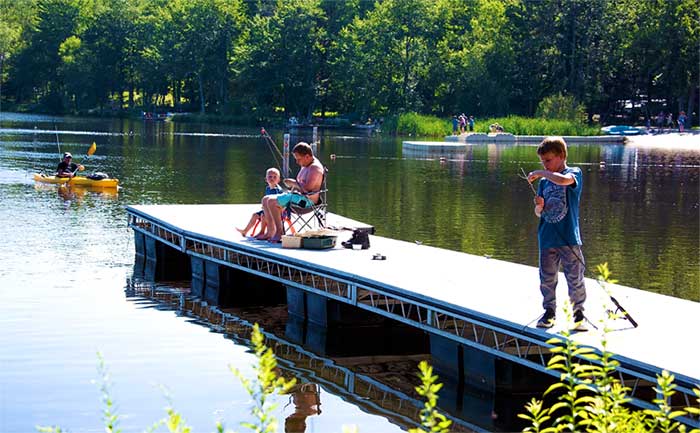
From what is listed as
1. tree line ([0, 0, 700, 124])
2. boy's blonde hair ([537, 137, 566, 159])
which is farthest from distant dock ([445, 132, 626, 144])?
boy's blonde hair ([537, 137, 566, 159])

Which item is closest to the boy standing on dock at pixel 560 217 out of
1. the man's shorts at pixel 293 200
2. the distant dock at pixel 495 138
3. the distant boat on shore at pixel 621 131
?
the man's shorts at pixel 293 200

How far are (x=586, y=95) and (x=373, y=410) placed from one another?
7030 cm

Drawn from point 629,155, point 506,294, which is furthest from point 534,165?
point 506,294

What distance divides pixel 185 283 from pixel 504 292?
7.47 m

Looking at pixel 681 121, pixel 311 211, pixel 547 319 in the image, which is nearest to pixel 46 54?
pixel 681 121

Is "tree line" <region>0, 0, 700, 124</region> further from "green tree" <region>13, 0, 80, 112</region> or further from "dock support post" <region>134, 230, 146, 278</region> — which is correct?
"dock support post" <region>134, 230, 146, 278</region>

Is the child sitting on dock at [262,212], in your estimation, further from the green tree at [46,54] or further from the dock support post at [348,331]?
the green tree at [46,54]

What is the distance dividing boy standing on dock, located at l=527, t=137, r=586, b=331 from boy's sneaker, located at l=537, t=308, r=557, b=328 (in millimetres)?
245

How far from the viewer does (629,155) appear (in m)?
54.4

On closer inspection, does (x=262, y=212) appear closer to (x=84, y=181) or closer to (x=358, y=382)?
(x=358, y=382)

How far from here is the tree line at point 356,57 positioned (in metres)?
79.3

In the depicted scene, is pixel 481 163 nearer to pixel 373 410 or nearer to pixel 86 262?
pixel 86 262

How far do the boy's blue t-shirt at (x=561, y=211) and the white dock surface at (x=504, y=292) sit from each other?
34.0 inches

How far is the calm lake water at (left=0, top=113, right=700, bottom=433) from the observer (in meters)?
11.7
